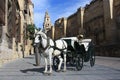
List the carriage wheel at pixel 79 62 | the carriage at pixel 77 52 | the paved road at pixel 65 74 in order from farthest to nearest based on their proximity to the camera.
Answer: the carriage at pixel 77 52 → the carriage wheel at pixel 79 62 → the paved road at pixel 65 74

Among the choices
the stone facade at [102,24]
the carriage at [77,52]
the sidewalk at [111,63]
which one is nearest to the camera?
the carriage at [77,52]

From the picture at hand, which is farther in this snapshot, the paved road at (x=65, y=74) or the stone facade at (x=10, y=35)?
the stone facade at (x=10, y=35)

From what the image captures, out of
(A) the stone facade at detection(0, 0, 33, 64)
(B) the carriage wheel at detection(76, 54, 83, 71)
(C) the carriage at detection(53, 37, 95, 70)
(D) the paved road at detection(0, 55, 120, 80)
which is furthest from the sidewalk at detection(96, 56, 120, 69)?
(A) the stone facade at detection(0, 0, 33, 64)

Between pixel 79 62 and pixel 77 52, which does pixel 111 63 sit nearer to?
pixel 77 52

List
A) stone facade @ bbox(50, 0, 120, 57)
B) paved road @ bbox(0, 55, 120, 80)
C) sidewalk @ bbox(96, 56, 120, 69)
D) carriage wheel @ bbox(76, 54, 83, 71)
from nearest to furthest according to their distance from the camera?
paved road @ bbox(0, 55, 120, 80)
carriage wheel @ bbox(76, 54, 83, 71)
sidewalk @ bbox(96, 56, 120, 69)
stone facade @ bbox(50, 0, 120, 57)

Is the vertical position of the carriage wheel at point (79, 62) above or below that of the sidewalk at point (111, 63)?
above

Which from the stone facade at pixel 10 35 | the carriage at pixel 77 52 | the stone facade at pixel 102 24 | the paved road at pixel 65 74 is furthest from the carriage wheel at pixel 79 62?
the stone facade at pixel 102 24

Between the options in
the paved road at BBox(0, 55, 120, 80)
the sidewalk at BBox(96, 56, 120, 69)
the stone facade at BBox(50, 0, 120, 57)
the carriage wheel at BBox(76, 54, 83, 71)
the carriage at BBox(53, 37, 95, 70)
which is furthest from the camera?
the stone facade at BBox(50, 0, 120, 57)

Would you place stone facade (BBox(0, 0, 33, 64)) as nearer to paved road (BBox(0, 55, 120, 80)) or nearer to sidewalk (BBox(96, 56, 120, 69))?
paved road (BBox(0, 55, 120, 80))

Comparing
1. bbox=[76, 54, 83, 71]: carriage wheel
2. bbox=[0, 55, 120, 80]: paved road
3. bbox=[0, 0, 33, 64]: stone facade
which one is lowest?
bbox=[0, 55, 120, 80]: paved road

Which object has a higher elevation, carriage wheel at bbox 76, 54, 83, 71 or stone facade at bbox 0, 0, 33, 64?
stone facade at bbox 0, 0, 33, 64

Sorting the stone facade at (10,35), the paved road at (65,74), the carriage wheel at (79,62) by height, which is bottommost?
the paved road at (65,74)

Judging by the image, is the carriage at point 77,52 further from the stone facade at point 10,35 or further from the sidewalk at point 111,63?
the stone facade at point 10,35

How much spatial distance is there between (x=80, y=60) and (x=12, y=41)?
1261cm
